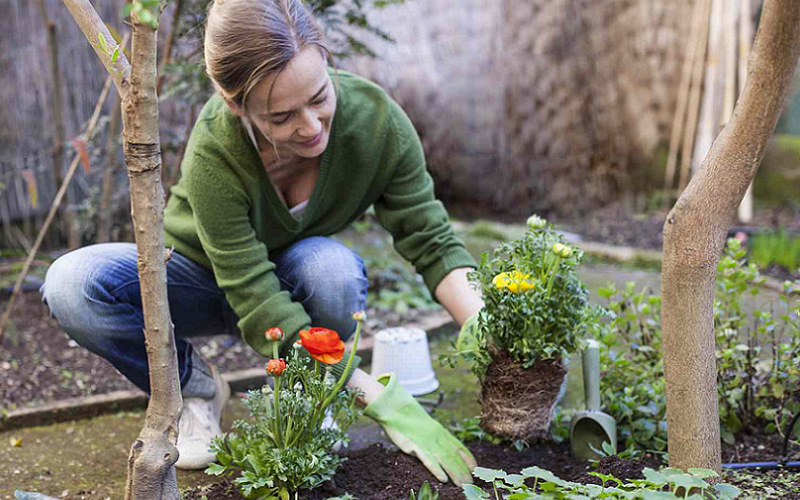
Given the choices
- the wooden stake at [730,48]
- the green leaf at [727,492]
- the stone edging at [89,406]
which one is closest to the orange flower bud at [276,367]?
the green leaf at [727,492]

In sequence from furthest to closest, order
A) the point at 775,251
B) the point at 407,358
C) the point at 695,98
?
the point at 695,98, the point at 775,251, the point at 407,358

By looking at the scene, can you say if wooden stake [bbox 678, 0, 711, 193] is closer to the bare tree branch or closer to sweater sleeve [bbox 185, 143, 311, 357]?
sweater sleeve [bbox 185, 143, 311, 357]

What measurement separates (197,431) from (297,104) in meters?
0.80

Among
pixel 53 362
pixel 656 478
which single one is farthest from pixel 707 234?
pixel 53 362

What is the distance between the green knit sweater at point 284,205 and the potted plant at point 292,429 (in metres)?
0.19

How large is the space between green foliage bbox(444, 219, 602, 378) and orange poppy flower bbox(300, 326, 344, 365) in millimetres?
337

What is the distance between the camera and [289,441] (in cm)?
150

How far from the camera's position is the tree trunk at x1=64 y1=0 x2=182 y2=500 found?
1174 mm

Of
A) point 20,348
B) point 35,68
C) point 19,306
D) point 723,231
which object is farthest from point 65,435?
point 35,68

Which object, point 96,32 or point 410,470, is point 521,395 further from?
point 96,32

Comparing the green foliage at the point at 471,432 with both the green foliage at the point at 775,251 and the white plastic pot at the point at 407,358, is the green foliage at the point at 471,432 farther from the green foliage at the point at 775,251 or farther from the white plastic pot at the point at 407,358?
the green foliage at the point at 775,251

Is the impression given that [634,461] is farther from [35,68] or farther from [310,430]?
[35,68]

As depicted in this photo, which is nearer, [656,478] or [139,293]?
[656,478]

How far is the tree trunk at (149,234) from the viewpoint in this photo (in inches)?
46.2
